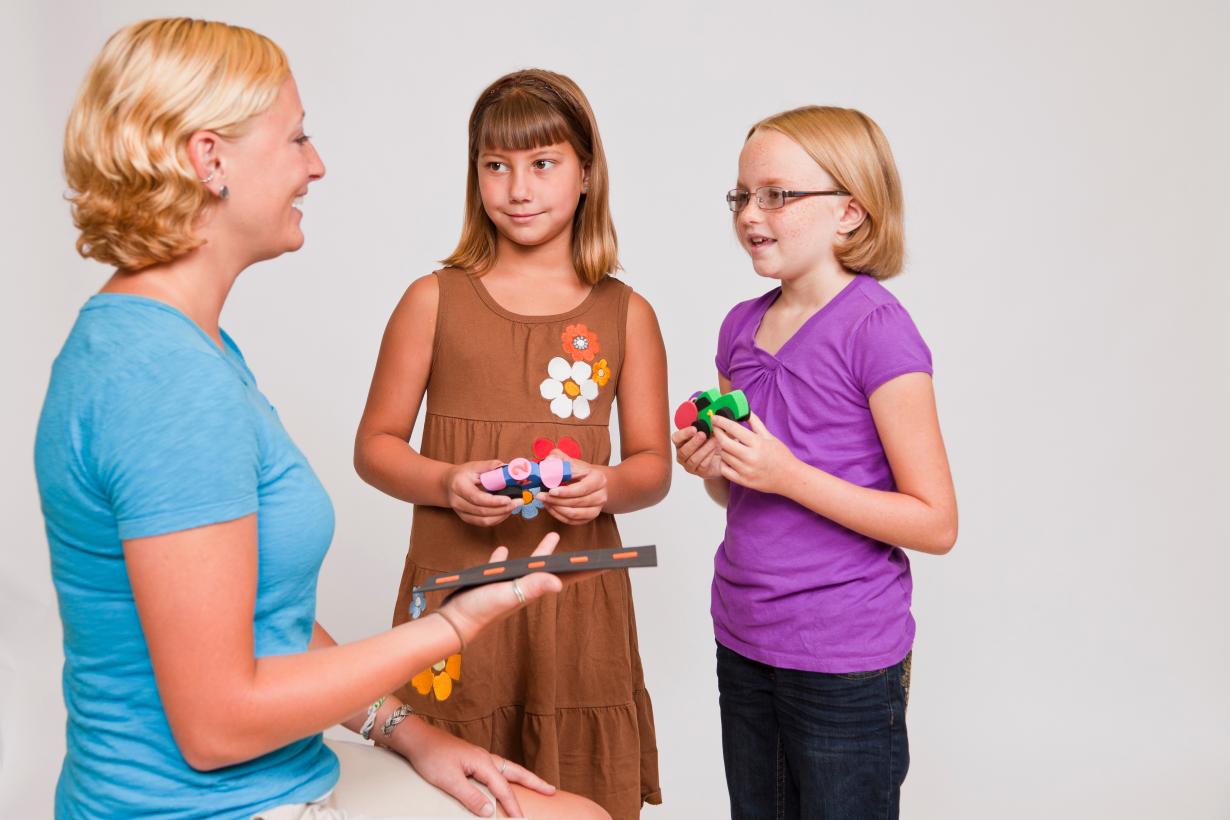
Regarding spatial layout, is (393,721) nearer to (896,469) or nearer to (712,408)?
(712,408)

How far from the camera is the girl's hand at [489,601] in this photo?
5.41 ft

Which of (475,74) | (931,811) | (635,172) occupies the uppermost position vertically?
(475,74)

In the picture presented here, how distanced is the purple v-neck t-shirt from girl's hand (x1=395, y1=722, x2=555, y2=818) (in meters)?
0.54

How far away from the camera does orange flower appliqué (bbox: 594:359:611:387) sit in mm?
2617

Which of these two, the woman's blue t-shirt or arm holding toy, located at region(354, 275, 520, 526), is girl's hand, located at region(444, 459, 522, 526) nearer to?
arm holding toy, located at region(354, 275, 520, 526)

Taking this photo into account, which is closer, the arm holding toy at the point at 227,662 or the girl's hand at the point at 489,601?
the arm holding toy at the point at 227,662

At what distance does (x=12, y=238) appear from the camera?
13.3ft

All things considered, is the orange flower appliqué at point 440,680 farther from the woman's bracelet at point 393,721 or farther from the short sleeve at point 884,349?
the short sleeve at point 884,349

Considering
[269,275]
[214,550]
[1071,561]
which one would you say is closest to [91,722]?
[214,550]

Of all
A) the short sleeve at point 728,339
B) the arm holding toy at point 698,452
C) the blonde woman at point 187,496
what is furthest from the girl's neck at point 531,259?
the blonde woman at point 187,496

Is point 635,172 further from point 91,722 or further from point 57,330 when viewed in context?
point 91,722

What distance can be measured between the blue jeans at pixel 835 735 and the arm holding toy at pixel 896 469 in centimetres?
28

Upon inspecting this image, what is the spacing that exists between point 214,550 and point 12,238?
315 cm

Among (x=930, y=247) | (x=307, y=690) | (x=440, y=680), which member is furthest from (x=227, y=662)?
(x=930, y=247)
